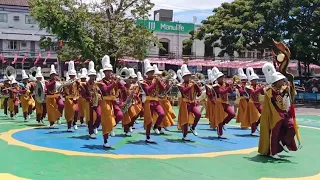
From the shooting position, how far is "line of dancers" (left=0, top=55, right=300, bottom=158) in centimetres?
890

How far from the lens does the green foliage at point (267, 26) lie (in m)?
27.2

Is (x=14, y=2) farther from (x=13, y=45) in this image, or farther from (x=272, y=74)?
(x=272, y=74)

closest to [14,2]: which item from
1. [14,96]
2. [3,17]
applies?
[3,17]

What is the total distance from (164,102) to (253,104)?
8.40 feet

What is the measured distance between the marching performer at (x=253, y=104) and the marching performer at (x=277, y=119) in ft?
11.7

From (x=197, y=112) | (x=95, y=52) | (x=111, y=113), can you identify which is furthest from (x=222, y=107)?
(x=95, y=52)

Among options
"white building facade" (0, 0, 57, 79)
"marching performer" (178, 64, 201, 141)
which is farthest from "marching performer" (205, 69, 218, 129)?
"white building facade" (0, 0, 57, 79)

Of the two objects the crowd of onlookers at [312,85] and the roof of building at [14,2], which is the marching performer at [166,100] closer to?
the crowd of onlookers at [312,85]

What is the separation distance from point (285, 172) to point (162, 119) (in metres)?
4.34

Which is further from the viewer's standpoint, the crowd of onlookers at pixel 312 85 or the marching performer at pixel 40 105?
the crowd of onlookers at pixel 312 85

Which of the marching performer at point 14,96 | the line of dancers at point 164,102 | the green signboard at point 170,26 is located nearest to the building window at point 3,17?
the green signboard at point 170,26

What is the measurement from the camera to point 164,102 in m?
12.2

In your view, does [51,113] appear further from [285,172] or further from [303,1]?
[303,1]

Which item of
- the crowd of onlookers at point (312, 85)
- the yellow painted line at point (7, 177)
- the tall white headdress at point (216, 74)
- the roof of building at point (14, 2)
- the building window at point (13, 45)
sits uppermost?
the roof of building at point (14, 2)
